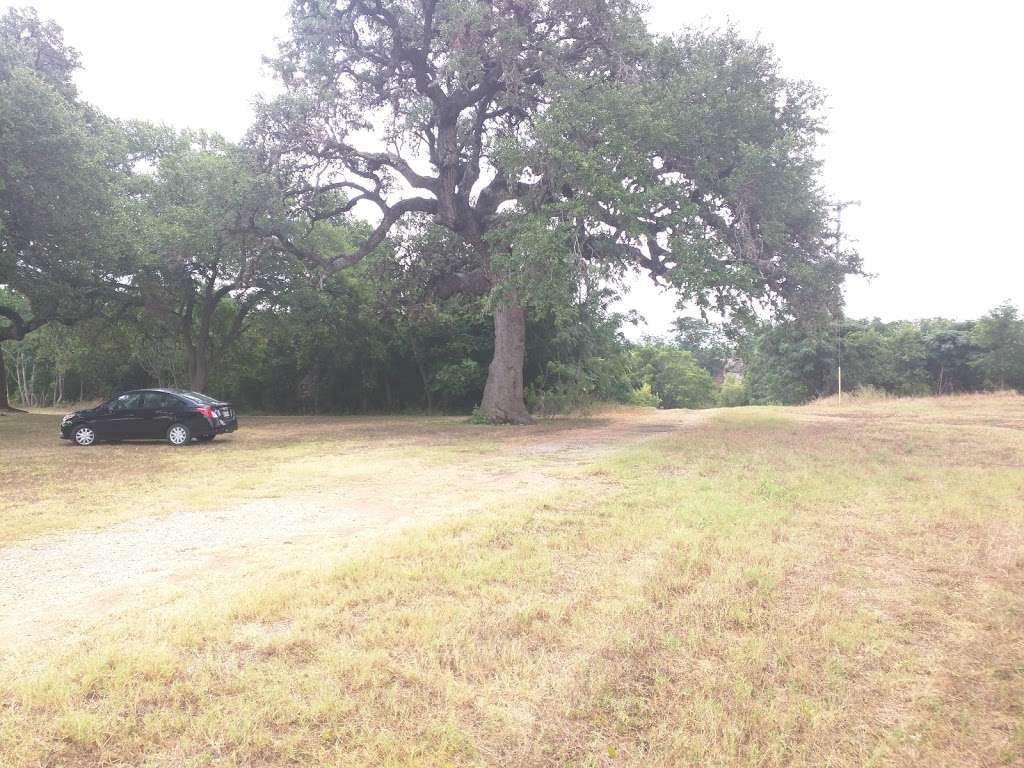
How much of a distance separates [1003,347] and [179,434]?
141ft

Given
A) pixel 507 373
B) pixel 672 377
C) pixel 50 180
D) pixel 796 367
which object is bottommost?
pixel 507 373

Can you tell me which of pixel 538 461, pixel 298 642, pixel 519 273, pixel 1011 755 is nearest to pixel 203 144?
pixel 519 273

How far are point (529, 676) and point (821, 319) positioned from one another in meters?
14.6

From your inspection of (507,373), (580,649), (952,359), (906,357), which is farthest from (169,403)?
(952,359)

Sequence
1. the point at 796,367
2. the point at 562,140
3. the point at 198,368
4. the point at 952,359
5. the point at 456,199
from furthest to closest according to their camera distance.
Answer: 1. the point at 796,367
2. the point at 952,359
3. the point at 198,368
4. the point at 456,199
5. the point at 562,140

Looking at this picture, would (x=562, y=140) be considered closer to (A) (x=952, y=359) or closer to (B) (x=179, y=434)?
(B) (x=179, y=434)

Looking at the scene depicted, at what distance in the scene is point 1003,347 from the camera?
36094 millimetres

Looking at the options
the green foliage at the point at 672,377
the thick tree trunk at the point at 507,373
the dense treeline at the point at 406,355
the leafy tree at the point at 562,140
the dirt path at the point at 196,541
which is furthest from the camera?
the green foliage at the point at 672,377

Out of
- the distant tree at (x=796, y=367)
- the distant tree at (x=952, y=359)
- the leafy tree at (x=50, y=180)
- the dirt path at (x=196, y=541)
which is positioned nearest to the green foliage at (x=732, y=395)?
the distant tree at (x=796, y=367)

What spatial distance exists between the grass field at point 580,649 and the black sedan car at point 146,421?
291 inches

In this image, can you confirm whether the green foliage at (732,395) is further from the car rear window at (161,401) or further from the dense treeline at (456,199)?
the car rear window at (161,401)

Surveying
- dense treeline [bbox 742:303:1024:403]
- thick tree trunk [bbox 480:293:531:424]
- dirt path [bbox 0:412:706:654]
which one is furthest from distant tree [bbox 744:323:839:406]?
dirt path [bbox 0:412:706:654]

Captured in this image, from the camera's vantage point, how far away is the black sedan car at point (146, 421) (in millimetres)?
12992

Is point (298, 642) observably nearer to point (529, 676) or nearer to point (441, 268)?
point (529, 676)
